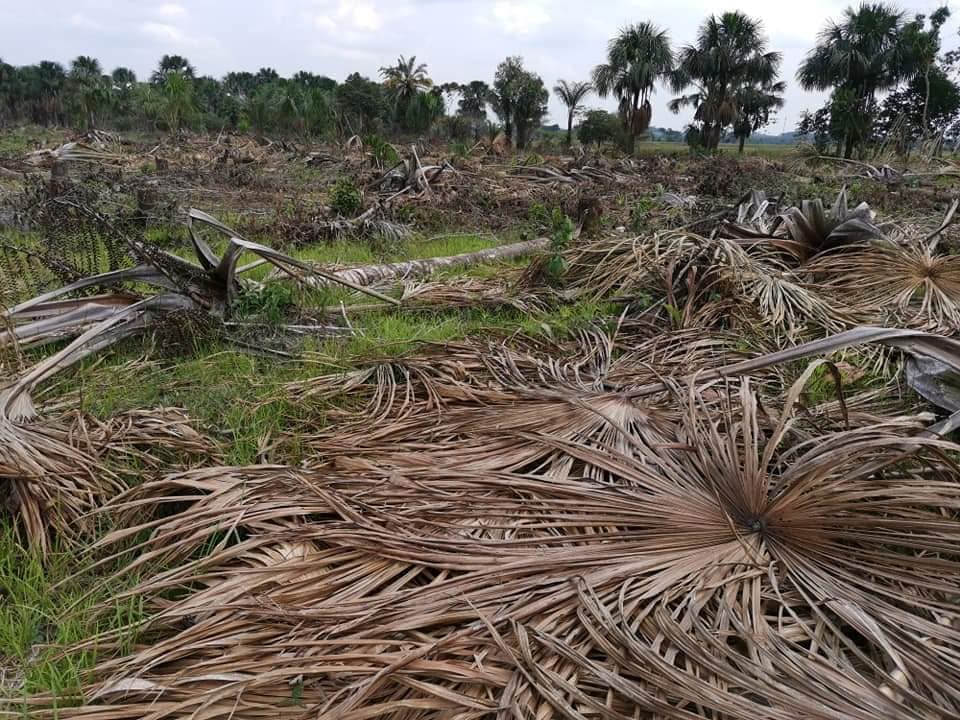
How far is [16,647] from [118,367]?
168 centimetres

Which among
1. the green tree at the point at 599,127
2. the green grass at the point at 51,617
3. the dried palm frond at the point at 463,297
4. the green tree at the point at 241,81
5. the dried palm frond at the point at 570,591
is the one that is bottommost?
the green grass at the point at 51,617

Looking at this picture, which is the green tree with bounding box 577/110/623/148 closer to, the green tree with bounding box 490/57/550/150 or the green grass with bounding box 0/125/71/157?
the green tree with bounding box 490/57/550/150

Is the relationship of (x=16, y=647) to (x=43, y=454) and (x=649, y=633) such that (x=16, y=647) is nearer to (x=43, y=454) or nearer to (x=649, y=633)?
(x=43, y=454)

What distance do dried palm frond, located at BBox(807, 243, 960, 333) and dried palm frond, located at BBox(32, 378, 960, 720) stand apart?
6.16 feet

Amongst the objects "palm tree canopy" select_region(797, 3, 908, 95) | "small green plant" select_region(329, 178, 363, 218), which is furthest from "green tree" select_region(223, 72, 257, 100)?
"small green plant" select_region(329, 178, 363, 218)

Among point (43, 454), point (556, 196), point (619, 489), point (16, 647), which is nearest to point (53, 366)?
point (43, 454)

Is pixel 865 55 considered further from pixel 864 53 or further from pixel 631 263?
pixel 631 263

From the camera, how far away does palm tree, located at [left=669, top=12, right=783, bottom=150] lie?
3231 centimetres

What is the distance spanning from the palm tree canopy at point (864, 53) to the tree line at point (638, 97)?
52 mm

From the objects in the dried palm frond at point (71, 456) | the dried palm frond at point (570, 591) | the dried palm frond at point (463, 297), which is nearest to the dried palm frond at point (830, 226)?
the dried palm frond at point (463, 297)

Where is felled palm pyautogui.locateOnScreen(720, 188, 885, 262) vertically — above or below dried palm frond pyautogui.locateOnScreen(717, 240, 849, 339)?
above

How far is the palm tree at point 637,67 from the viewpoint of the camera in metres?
31.9

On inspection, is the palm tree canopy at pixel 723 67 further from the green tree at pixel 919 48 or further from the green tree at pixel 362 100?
the green tree at pixel 362 100

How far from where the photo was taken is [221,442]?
2238mm
